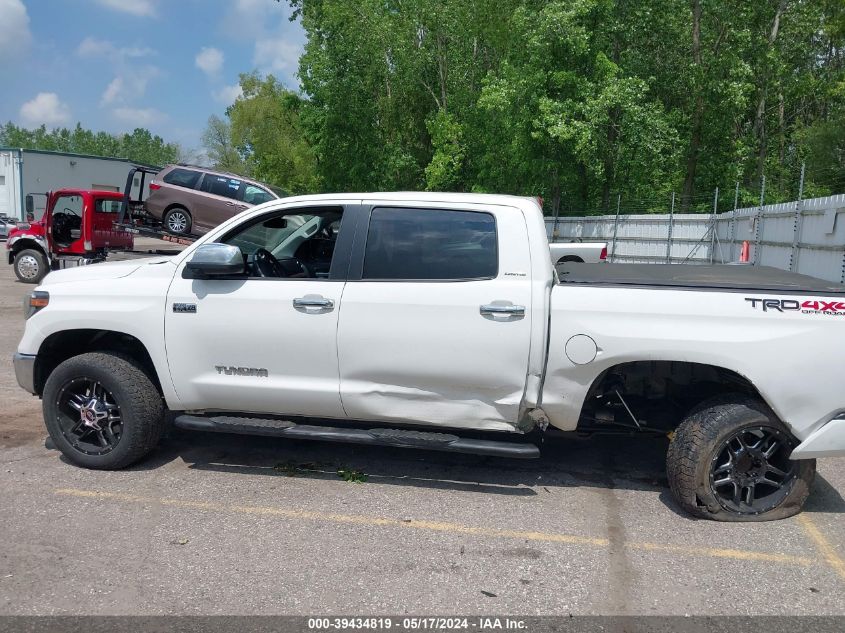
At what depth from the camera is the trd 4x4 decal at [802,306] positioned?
4043 millimetres

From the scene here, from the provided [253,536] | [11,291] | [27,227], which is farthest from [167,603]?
[27,227]

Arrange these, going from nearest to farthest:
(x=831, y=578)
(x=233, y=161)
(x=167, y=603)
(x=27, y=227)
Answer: (x=167, y=603), (x=831, y=578), (x=27, y=227), (x=233, y=161)

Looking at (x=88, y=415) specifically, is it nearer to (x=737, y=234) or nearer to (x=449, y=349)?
(x=449, y=349)

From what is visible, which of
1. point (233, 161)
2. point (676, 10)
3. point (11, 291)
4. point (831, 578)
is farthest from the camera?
point (233, 161)

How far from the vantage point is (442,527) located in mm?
4316

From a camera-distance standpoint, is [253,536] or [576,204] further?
[576,204]

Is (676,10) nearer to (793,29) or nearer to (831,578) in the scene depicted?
(793,29)

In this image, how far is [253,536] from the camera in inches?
164

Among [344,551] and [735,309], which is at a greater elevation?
[735,309]

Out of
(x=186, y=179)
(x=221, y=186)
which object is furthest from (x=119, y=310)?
(x=186, y=179)

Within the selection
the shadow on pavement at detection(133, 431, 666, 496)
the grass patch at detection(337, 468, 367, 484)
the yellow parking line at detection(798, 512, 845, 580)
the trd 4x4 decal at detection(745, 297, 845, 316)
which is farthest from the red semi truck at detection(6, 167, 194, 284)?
the yellow parking line at detection(798, 512, 845, 580)

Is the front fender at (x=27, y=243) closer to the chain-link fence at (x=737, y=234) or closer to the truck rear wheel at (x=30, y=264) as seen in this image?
the truck rear wheel at (x=30, y=264)

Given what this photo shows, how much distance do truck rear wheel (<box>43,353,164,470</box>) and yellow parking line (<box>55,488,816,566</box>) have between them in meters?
0.36

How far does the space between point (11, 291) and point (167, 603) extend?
49.5 ft
